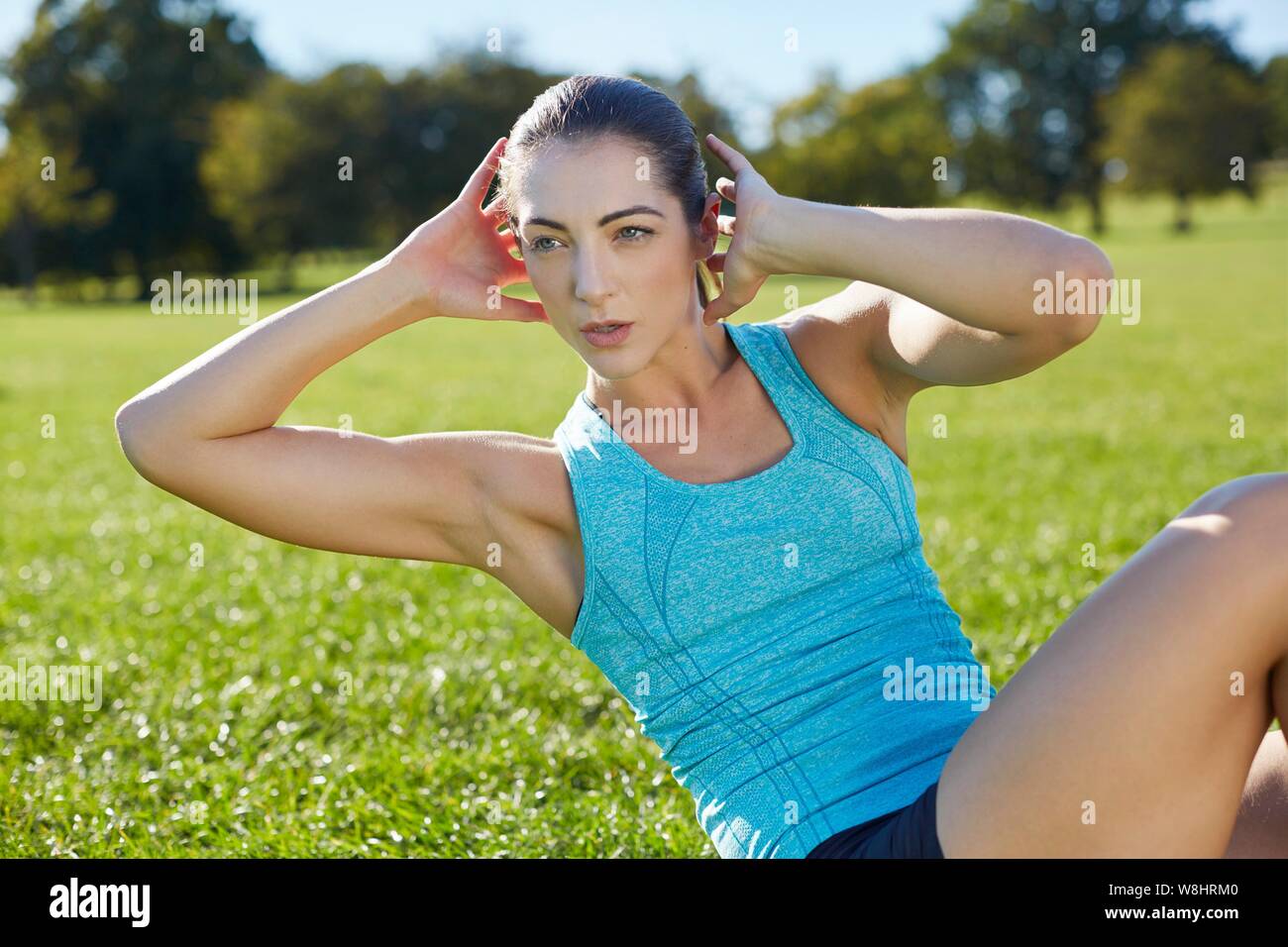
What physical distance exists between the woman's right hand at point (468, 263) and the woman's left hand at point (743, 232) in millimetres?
415

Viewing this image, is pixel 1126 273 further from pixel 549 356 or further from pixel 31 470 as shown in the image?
pixel 31 470

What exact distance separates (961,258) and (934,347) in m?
0.26

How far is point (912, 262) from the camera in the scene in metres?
2.24

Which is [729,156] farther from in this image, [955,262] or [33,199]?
[33,199]

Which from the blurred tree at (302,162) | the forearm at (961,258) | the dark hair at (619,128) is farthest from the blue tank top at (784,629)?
the blurred tree at (302,162)

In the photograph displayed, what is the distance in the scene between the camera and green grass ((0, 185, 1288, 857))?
3.49 metres

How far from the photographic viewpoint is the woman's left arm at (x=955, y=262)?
2.23 m

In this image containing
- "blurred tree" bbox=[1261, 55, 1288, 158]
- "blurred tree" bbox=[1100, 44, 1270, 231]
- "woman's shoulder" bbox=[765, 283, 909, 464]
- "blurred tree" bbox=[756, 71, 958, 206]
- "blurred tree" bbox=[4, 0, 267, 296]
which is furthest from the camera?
"blurred tree" bbox=[1261, 55, 1288, 158]

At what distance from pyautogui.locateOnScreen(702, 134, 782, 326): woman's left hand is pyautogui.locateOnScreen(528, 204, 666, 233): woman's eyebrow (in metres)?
0.16

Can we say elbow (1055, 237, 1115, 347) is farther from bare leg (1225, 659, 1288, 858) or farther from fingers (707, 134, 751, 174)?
bare leg (1225, 659, 1288, 858)

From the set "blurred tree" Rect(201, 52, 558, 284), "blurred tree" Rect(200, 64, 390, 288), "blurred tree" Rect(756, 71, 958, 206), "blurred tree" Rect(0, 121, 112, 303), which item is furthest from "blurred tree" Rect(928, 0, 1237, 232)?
"blurred tree" Rect(0, 121, 112, 303)

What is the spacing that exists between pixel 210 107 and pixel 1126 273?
4116 centimetres

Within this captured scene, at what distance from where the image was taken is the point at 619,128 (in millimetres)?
2434

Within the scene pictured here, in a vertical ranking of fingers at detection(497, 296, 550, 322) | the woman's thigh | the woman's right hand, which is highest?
the woman's right hand
